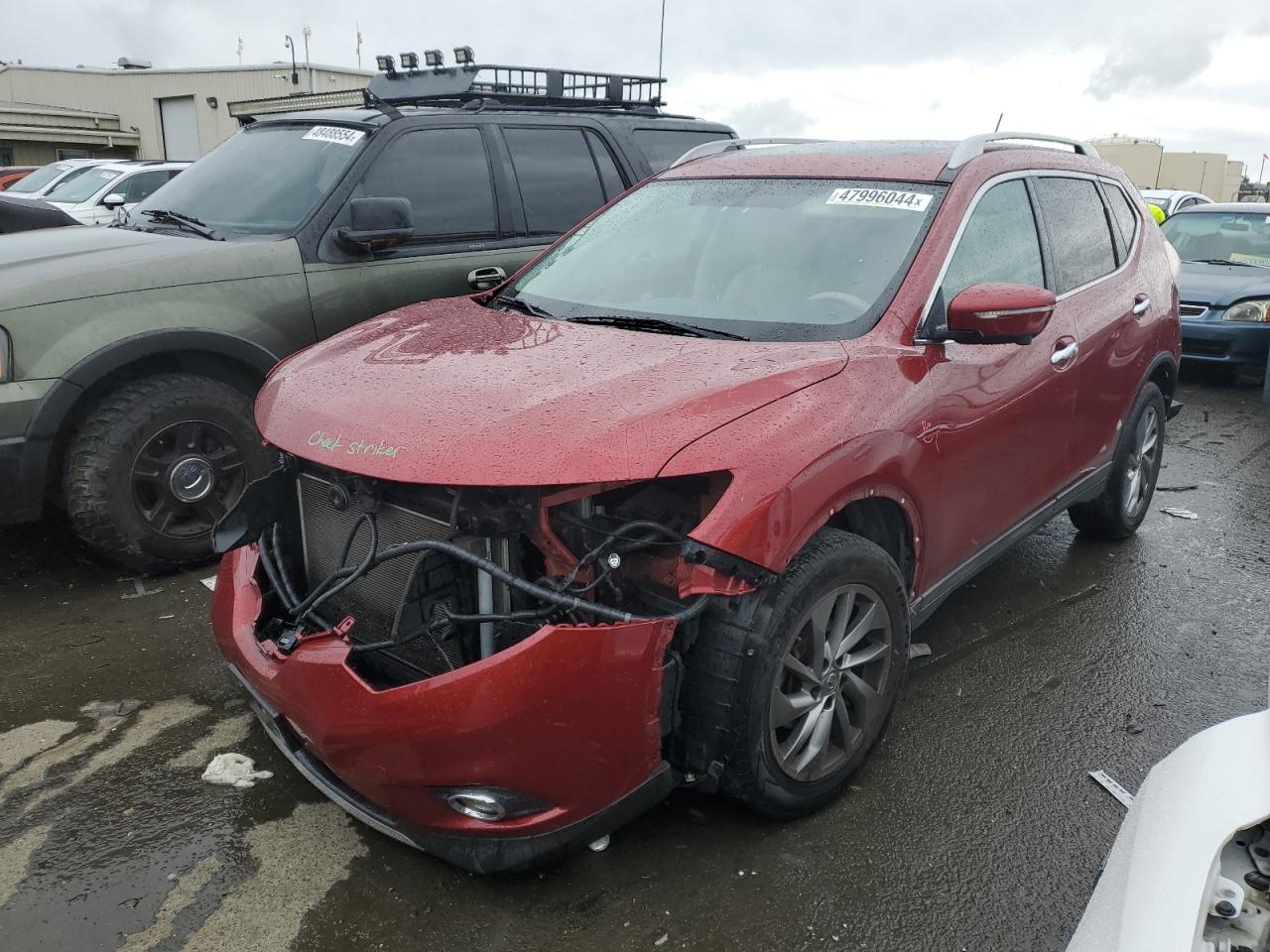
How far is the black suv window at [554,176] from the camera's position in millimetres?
5332

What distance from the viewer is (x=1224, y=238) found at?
9.76 meters

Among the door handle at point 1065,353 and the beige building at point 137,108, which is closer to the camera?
the door handle at point 1065,353

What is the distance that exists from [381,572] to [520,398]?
1.92 ft

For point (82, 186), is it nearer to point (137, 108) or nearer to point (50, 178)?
point (50, 178)

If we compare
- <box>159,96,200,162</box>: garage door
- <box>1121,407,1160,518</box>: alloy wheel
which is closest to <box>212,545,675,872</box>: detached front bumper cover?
<box>1121,407,1160,518</box>: alloy wheel

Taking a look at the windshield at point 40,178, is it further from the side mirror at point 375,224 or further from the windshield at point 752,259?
the windshield at point 752,259

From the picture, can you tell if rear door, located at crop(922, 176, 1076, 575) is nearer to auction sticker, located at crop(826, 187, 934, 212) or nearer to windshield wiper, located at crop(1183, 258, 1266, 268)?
auction sticker, located at crop(826, 187, 934, 212)

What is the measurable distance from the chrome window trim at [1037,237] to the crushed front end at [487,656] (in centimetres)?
101

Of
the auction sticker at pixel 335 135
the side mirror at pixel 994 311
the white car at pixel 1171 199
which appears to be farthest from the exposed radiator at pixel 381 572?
the white car at pixel 1171 199

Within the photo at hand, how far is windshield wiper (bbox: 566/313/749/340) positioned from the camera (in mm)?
2973

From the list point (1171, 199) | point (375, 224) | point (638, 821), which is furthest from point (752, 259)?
point (1171, 199)

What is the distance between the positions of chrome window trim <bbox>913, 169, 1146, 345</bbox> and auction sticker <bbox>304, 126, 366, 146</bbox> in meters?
2.98

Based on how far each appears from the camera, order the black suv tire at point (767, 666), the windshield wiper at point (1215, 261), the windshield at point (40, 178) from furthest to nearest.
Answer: the windshield at point (40, 178), the windshield wiper at point (1215, 261), the black suv tire at point (767, 666)

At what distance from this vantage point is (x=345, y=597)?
8.85ft
